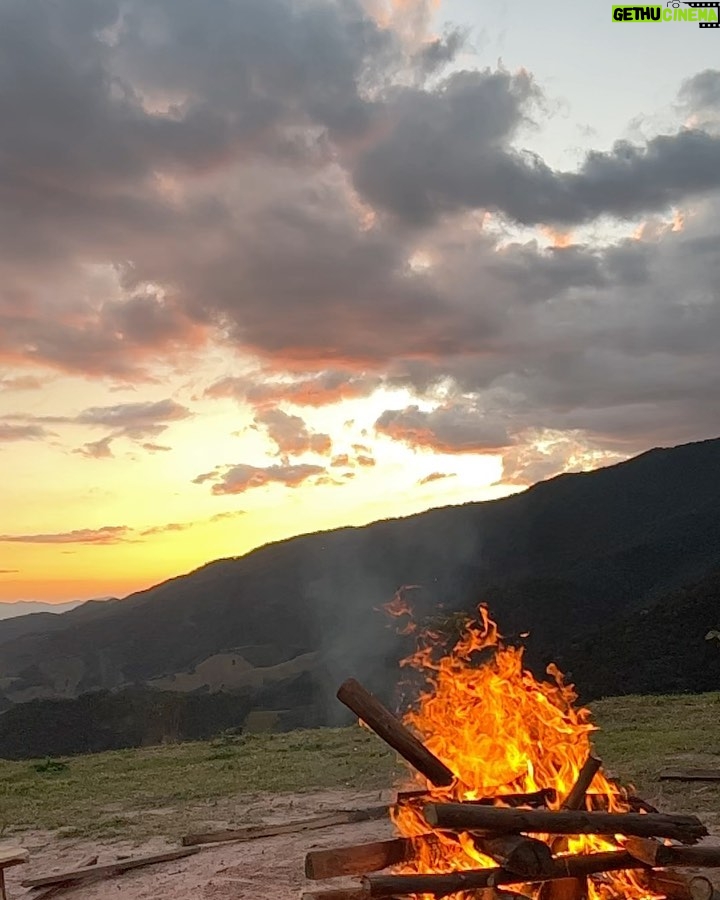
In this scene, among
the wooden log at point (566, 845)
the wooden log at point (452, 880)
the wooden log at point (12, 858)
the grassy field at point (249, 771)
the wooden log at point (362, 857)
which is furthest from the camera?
the grassy field at point (249, 771)

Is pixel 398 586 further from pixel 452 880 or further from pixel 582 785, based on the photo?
pixel 452 880

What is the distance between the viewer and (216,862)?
8094 millimetres

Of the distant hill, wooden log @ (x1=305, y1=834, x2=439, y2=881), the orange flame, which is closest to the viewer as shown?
wooden log @ (x1=305, y1=834, x2=439, y2=881)

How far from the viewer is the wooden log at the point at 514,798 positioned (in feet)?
19.0

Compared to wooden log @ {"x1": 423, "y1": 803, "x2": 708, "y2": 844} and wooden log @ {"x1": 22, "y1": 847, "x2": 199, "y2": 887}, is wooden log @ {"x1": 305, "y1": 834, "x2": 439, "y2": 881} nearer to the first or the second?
wooden log @ {"x1": 423, "y1": 803, "x2": 708, "y2": 844}

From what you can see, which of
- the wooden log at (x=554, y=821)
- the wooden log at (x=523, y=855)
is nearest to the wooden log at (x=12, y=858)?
the wooden log at (x=554, y=821)

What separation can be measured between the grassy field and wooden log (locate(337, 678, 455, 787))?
4.64 m

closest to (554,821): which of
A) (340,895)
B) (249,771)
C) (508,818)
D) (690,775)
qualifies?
(508,818)

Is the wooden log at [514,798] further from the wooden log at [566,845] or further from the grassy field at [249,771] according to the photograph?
the grassy field at [249,771]

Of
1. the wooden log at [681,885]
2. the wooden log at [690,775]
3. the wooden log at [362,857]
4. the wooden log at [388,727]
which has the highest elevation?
the wooden log at [388,727]

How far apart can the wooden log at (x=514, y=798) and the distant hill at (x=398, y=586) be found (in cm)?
3318

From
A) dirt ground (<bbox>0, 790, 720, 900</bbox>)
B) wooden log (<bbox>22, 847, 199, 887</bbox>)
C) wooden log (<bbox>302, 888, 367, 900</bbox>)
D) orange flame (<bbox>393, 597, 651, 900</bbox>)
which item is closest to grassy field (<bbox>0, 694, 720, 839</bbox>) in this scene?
dirt ground (<bbox>0, 790, 720, 900</bbox>)

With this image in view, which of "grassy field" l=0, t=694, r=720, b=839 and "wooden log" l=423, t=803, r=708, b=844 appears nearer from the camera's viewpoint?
"wooden log" l=423, t=803, r=708, b=844

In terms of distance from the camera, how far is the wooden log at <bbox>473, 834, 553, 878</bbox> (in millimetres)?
5105
